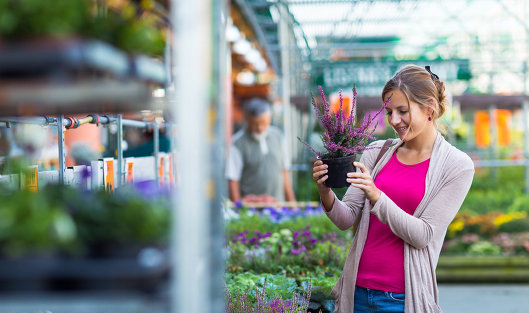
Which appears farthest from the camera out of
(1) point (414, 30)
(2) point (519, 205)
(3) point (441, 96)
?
(1) point (414, 30)

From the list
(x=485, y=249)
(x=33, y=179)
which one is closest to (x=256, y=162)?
(x=485, y=249)

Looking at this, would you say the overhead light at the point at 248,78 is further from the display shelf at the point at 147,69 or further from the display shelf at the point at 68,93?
the display shelf at the point at 68,93

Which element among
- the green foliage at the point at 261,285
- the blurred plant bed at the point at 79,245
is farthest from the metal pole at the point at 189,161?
the green foliage at the point at 261,285

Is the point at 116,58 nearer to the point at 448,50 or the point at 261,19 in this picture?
the point at 261,19

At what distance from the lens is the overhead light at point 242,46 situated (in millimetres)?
10677

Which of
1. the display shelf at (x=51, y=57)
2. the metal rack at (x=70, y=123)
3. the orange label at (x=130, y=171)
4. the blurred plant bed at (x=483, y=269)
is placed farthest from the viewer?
the blurred plant bed at (x=483, y=269)

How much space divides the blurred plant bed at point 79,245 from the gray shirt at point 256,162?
4069 millimetres

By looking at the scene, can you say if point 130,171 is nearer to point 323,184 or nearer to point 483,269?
point 323,184

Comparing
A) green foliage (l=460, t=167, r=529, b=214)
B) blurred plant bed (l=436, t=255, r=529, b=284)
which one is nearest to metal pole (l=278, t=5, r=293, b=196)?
green foliage (l=460, t=167, r=529, b=214)

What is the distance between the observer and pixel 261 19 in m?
6.66

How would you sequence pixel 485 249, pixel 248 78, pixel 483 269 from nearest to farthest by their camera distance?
pixel 483 269 → pixel 485 249 → pixel 248 78

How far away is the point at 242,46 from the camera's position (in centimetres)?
1098

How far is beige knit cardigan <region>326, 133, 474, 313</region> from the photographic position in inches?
79.7

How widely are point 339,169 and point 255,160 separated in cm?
317
